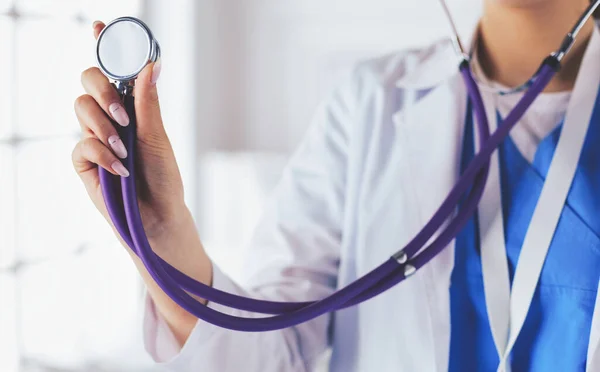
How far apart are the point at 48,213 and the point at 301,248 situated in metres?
0.60

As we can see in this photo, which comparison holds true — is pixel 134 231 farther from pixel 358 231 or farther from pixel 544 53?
pixel 544 53

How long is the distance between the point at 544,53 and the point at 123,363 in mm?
885

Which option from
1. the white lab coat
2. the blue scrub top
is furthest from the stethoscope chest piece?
the blue scrub top

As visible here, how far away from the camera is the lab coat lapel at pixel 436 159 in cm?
74

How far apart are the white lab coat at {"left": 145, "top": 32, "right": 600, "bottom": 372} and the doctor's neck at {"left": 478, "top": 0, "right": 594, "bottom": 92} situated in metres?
0.07

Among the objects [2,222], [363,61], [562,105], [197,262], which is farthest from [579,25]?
[2,222]

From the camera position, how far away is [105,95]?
531mm

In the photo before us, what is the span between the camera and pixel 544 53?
0.83 m

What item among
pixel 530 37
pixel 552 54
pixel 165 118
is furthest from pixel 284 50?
pixel 552 54

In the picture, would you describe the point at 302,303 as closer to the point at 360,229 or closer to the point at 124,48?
the point at 360,229

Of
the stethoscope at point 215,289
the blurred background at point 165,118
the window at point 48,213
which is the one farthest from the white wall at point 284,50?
the stethoscope at point 215,289

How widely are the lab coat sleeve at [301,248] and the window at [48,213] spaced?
274 mm

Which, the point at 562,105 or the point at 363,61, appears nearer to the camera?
the point at 562,105

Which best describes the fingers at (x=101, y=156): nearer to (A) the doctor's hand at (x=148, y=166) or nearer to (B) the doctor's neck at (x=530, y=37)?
(A) the doctor's hand at (x=148, y=166)
